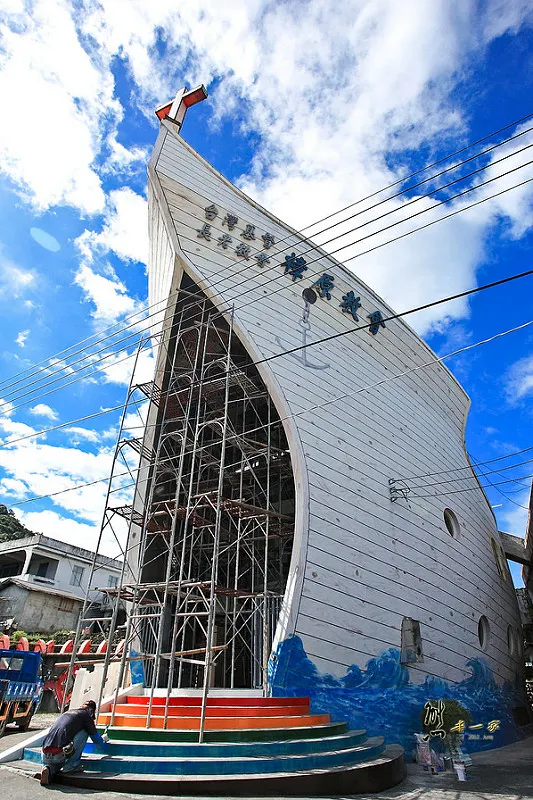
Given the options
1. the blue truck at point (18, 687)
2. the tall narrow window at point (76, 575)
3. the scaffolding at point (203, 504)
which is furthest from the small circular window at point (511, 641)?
the tall narrow window at point (76, 575)

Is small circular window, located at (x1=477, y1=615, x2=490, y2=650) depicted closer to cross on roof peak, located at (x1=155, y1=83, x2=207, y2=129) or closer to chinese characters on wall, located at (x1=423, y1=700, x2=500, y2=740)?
chinese characters on wall, located at (x1=423, y1=700, x2=500, y2=740)

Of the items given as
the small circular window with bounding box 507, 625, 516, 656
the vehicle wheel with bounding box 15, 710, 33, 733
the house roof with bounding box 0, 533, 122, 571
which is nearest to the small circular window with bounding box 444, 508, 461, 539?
the small circular window with bounding box 507, 625, 516, 656

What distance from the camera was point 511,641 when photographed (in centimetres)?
1297

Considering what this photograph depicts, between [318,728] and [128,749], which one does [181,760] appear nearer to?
[128,749]

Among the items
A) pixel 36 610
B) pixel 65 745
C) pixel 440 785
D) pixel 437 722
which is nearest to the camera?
pixel 65 745

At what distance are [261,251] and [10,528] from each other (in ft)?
78.9

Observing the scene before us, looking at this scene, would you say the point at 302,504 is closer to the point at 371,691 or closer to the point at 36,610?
the point at 371,691

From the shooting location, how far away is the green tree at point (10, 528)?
26.4 meters

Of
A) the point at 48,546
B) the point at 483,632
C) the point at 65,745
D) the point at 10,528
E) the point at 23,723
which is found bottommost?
the point at 23,723

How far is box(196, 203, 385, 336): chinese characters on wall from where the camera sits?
9445mm

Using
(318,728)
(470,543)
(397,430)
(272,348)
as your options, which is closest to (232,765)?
(318,728)

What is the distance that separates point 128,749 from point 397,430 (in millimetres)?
7525

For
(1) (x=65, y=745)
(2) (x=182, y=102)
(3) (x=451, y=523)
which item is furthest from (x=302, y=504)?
(2) (x=182, y=102)

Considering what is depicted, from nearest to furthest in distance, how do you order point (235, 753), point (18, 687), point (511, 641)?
point (235, 753) → point (18, 687) → point (511, 641)
